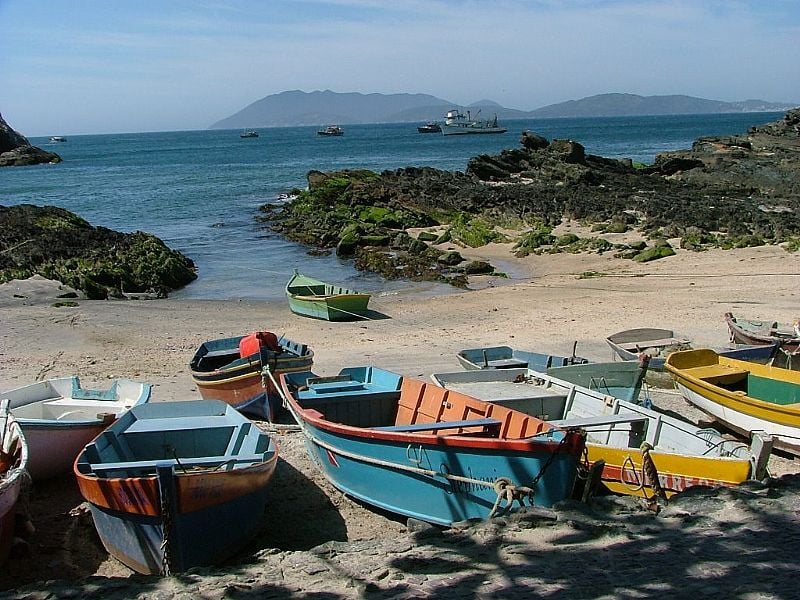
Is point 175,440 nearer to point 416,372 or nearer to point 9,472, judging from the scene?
point 9,472

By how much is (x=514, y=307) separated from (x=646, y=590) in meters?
15.1

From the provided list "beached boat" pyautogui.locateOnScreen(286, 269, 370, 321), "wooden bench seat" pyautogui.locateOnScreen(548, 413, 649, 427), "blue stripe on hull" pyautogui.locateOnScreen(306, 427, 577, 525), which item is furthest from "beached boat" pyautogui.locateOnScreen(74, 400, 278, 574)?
"beached boat" pyautogui.locateOnScreen(286, 269, 370, 321)

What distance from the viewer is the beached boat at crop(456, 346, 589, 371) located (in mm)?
12734

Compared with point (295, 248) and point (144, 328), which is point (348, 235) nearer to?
point (295, 248)

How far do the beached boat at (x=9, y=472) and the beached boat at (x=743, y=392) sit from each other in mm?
8532

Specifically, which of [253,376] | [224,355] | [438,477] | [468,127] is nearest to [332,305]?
[224,355]

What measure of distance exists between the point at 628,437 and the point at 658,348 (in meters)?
5.23

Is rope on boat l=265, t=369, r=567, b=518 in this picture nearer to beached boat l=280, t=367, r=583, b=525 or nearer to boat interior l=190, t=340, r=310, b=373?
beached boat l=280, t=367, r=583, b=525

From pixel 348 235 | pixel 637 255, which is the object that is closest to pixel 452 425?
pixel 637 255

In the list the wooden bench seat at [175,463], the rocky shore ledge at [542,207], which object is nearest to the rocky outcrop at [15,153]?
the rocky shore ledge at [542,207]

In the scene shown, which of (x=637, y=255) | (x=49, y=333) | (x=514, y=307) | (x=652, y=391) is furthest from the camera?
(x=637, y=255)

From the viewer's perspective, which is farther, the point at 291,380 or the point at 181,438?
the point at 291,380

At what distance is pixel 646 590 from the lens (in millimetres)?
5504

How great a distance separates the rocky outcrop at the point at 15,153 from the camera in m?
104
